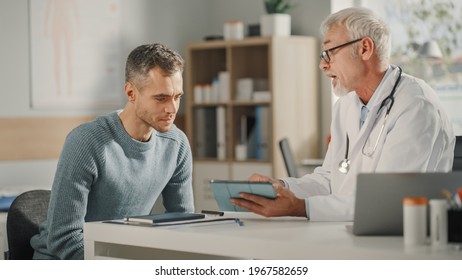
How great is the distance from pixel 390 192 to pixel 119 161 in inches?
40.5

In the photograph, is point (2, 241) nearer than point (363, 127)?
No

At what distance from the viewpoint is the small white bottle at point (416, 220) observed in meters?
1.95

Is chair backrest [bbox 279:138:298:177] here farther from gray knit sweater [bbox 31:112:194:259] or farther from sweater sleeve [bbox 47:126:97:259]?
sweater sleeve [bbox 47:126:97:259]

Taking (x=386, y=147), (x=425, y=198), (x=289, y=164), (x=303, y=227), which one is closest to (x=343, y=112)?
(x=386, y=147)

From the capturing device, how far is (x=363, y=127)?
2.72 meters

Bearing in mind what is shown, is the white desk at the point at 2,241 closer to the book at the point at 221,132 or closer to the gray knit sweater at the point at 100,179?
the gray knit sweater at the point at 100,179

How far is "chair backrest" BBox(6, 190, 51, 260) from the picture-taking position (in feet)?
9.15

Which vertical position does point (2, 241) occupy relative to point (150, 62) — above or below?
below

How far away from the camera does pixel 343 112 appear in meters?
2.96

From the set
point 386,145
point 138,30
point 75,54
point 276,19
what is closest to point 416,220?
point 386,145

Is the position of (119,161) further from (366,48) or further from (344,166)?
(366,48)

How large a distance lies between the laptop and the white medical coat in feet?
1.10

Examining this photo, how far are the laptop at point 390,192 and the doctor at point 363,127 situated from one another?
1.09 feet

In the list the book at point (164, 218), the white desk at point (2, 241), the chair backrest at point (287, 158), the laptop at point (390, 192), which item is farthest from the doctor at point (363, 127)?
the chair backrest at point (287, 158)
